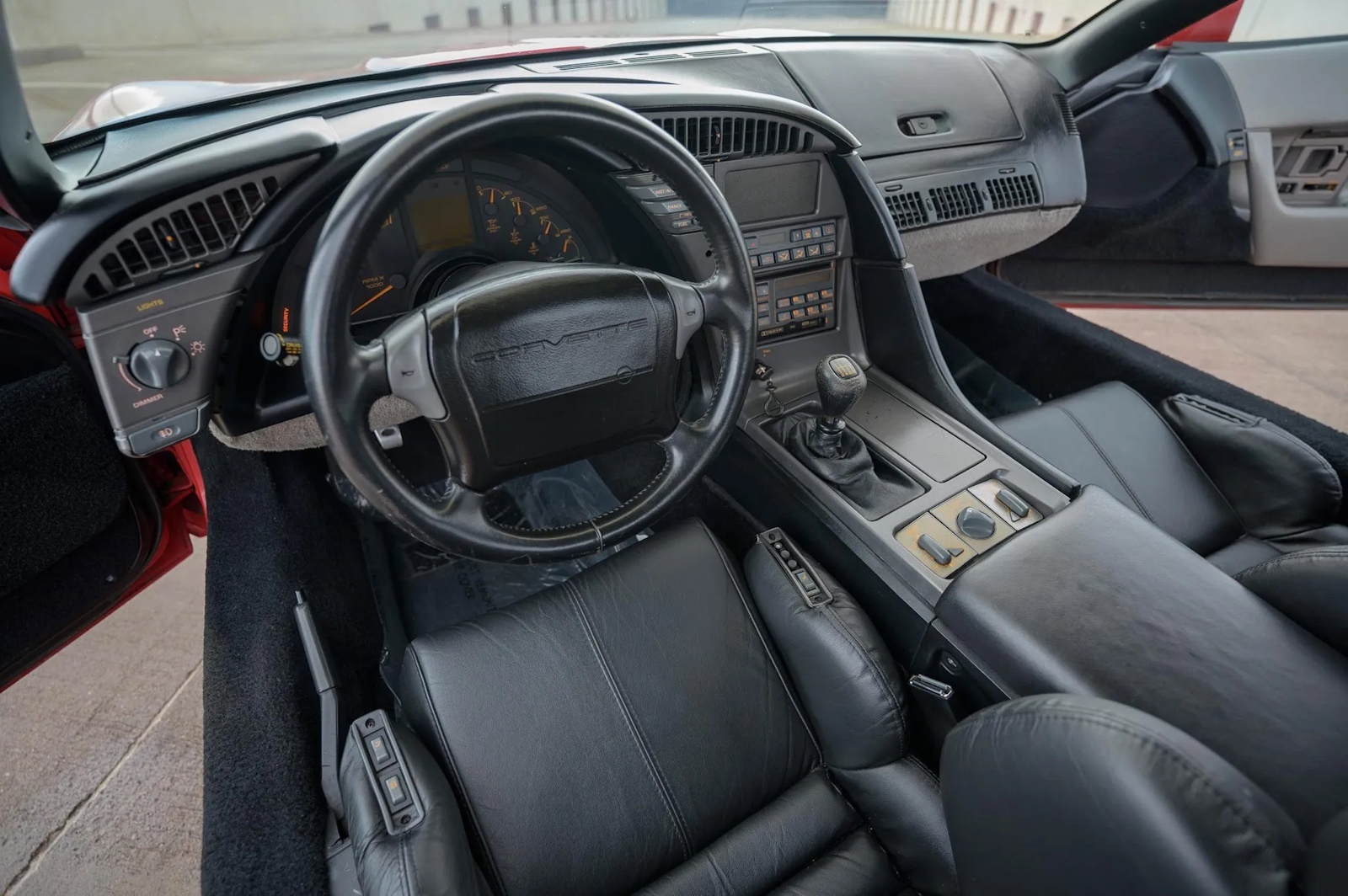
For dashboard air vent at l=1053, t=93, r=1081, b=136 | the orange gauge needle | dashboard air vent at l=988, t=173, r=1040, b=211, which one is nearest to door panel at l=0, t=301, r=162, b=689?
the orange gauge needle

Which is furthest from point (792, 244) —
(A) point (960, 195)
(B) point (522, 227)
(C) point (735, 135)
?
(A) point (960, 195)

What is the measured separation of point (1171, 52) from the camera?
7.20 feet

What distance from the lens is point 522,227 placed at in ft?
3.87

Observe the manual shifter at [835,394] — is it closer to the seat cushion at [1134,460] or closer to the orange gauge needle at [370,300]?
the seat cushion at [1134,460]

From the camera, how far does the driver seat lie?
0.87 metres

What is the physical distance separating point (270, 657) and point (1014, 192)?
77.5 inches

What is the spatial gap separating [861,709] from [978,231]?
1409 millimetres

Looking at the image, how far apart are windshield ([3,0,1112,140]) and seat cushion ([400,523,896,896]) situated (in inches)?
34.5

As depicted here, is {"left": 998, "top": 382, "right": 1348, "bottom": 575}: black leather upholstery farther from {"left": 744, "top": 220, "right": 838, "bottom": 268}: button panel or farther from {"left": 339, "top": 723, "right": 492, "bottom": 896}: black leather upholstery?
{"left": 339, "top": 723, "right": 492, "bottom": 896}: black leather upholstery

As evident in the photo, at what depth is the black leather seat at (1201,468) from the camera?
133cm

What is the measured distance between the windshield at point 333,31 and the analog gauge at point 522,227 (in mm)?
411

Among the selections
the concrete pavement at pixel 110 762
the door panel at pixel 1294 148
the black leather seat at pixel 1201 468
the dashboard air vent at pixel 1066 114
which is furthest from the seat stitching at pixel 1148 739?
the door panel at pixel 1294 148

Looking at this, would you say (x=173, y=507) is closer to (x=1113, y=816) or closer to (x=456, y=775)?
(x=456, y=775)

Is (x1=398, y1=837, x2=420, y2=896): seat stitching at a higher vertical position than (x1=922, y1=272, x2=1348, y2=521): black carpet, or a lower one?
higher
